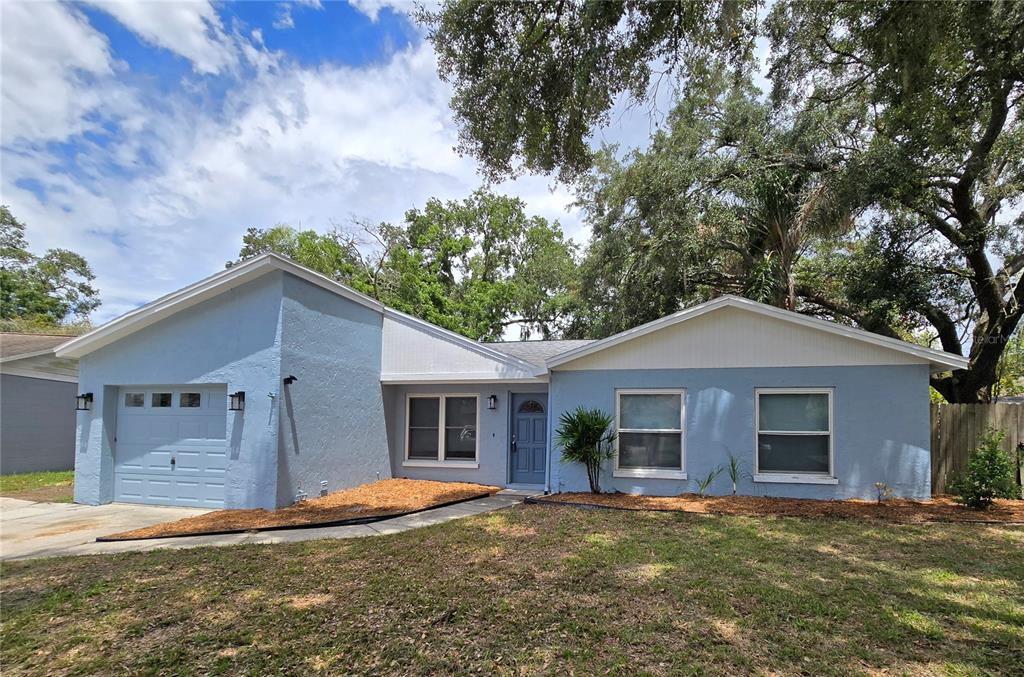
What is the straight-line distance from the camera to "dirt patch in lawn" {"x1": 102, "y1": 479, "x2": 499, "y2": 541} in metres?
7.78

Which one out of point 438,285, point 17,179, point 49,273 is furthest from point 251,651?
point 49,273

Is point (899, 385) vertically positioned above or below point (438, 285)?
below

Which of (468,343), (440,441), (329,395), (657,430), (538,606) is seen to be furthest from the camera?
(440,441)

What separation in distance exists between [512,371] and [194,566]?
687cm

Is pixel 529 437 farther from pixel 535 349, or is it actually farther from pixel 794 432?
pixel 794 432

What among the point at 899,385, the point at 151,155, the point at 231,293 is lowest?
the point at 899,385

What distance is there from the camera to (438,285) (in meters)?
25.7

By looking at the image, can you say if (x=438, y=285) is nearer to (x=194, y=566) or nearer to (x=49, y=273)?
(x=194, y=566)

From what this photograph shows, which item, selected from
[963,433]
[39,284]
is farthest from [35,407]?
[39,284]

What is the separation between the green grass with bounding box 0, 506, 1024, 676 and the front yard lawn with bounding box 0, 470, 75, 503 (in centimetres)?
568

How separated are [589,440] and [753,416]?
301cm

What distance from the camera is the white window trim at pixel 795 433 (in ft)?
30.7

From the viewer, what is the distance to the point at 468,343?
1205cm

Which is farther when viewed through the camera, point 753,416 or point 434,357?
point 434,357
